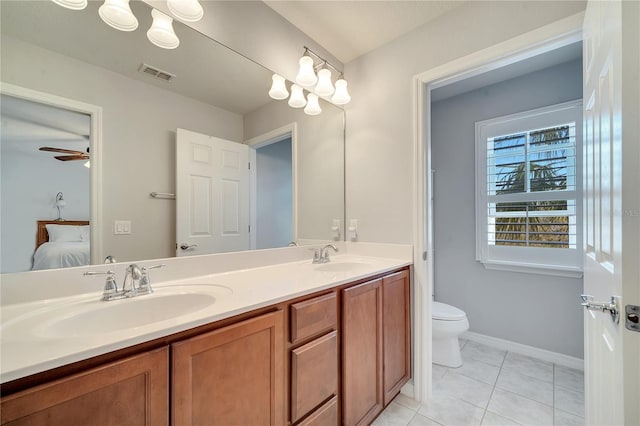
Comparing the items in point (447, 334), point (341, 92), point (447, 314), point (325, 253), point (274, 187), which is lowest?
point (447, 334)

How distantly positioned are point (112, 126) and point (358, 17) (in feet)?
5.08

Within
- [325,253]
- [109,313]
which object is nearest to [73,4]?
[109,313]

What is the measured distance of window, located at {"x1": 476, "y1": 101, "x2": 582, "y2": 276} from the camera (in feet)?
6.77

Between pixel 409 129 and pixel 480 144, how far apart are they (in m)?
1.15

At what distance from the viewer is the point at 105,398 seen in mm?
596

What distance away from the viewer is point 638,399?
0.57m

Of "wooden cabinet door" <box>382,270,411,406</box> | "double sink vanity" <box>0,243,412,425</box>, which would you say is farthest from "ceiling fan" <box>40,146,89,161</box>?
"wooden cabinet door" <box>382,270,411,406</box>

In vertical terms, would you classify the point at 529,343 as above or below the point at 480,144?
below

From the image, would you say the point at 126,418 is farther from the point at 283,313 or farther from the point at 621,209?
the point at 621,209

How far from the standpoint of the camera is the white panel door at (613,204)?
0.60 m

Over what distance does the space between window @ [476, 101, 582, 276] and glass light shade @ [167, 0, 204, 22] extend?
243 cm

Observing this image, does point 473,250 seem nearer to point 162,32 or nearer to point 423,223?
point 423,223

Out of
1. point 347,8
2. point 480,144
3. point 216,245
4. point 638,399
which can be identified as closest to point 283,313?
point 216,245

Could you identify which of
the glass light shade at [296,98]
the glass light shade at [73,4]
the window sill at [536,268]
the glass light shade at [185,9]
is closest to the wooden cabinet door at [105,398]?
the glass light shade at [73,4]
